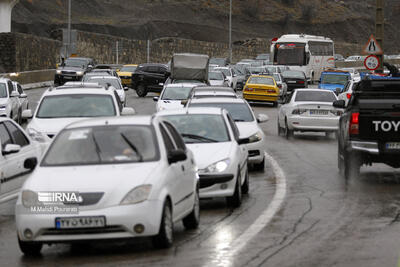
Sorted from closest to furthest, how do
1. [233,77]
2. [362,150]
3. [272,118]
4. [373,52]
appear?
[362,150] < [373,52] < [272,118] < [233,77]

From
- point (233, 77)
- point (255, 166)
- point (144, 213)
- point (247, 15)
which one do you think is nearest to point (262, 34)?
point (247, 15)

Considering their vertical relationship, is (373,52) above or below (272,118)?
above

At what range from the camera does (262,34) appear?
137 meters

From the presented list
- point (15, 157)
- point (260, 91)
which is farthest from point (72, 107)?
point (260, 91)

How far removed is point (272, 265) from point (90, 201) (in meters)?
1.92

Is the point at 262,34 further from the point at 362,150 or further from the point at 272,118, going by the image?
the point at 362,150

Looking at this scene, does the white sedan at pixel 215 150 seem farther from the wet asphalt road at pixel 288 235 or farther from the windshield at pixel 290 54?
the windshield at pixel 290 54

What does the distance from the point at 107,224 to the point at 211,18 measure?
5069 inches

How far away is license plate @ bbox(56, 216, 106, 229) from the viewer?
9531 mm

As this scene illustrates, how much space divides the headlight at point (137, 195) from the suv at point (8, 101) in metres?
20.0

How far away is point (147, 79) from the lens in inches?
2042

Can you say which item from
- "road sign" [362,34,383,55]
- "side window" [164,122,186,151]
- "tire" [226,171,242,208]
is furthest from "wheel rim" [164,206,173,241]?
"road sign" [362,34,383,55]

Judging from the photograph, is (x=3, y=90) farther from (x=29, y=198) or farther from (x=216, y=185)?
(x=29, y=198)

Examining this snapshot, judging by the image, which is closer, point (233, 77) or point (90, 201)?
point (90, 201)
